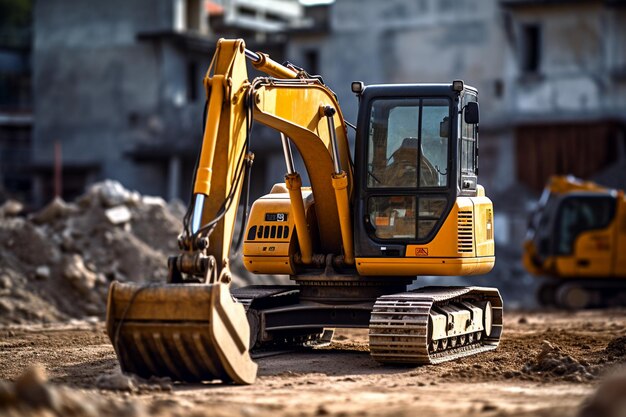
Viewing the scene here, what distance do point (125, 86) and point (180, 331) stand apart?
35252 mm

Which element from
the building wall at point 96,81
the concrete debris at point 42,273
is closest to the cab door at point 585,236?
the concrete debris at point 42,273

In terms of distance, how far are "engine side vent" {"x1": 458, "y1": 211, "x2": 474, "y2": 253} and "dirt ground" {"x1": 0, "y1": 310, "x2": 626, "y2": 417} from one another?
122 centimetres

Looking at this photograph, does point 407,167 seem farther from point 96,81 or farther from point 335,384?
point 96,81

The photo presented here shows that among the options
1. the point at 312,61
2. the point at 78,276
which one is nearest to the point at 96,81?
the point at 312,61

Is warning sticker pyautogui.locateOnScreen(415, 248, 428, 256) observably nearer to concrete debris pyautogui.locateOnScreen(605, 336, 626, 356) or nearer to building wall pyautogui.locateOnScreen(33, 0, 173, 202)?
concrete debris pyautogui.locateOnScreen(605, 336, 626, 356)

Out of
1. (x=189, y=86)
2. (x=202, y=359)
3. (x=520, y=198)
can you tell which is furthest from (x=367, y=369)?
(x=189, y=86)

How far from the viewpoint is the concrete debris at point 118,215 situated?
74.7ft

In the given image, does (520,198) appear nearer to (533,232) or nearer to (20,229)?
(533,232)

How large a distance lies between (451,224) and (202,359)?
11.8 ft

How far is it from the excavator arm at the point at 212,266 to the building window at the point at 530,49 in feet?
83.4

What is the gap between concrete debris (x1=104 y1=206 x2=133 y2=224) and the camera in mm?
22781

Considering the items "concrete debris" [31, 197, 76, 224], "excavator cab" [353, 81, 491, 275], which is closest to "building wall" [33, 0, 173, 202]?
"concrete debris" [31, 197, 76, 224]

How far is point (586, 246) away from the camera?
26.2 meters

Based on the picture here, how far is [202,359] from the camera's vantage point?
1062 centimetres
